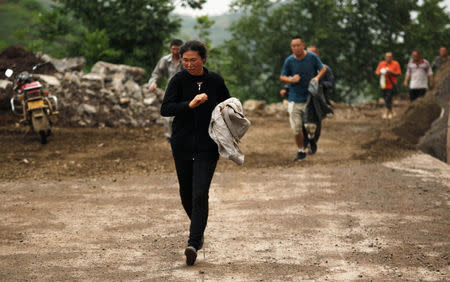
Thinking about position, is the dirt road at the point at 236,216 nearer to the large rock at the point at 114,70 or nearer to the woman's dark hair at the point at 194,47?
the woman's dark hair at the point at 194,47

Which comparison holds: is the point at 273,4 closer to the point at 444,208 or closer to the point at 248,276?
the point at 444,208

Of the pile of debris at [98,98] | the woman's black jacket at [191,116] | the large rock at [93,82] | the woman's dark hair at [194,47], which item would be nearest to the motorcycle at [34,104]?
the pile of debris at [98,98]

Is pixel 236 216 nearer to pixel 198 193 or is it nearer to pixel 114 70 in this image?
pixel 198 193

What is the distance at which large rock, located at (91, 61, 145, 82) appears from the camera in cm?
1677

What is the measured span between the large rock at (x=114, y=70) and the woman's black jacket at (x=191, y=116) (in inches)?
469

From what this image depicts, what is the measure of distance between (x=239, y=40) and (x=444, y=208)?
2632 cm

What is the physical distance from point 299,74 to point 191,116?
539cm

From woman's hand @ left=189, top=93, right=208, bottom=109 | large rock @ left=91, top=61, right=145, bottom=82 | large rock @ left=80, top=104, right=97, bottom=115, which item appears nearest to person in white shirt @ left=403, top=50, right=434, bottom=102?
large rock @ left=91, top=61, right=145, bottom=82

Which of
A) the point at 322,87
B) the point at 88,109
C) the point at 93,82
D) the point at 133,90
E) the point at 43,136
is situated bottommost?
the point at 88,109

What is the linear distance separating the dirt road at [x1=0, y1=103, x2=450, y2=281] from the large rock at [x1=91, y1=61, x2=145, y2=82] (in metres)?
4.76

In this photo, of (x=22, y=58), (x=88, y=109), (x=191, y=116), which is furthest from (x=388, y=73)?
(x=191, y=116)

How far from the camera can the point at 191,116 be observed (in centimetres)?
513

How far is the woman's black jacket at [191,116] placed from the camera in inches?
200

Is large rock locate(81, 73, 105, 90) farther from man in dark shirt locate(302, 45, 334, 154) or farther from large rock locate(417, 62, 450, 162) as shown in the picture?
large rock locate(417, 62, 450, 162)
